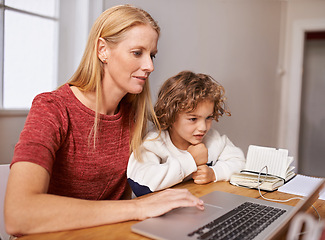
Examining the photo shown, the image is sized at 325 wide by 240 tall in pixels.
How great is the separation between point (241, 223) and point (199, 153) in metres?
0.58

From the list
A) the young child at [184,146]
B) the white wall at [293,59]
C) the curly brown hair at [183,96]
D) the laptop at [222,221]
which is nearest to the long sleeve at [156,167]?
the young child at [184,146]

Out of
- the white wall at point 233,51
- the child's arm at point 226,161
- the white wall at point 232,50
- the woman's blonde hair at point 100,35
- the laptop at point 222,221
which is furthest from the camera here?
the white wall at point 233,51

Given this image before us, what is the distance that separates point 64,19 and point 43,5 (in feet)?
0.37

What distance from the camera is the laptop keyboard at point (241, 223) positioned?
29.6 inches

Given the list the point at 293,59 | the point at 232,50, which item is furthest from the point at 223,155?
the point at 293,59

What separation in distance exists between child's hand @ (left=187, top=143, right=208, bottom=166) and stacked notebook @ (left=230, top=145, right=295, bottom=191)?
143 mm

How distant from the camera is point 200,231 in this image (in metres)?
0.76

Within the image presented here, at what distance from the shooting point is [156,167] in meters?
1.22

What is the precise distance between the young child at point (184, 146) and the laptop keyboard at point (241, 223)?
0.34 meters

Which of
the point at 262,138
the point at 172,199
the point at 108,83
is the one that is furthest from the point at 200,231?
the point at 262,138

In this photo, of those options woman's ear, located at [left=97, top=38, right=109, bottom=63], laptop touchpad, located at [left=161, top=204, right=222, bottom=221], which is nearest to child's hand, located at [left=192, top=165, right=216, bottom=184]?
laptop touchpad, located at [left=161, top=204, right=222, bottom=221]

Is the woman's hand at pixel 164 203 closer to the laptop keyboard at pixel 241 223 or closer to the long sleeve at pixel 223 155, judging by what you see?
the laptop keyboard at pixel 241 223

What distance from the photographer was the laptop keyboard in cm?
75

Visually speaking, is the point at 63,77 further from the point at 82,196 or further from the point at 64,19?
the point at 82,196
